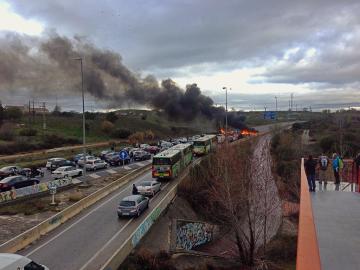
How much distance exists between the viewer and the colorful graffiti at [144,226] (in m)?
19.6

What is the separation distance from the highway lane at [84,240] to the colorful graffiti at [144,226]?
66 centimetres

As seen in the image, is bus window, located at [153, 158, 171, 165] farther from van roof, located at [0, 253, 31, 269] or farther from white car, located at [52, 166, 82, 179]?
van roof, located at [0, 253, 31, 269]

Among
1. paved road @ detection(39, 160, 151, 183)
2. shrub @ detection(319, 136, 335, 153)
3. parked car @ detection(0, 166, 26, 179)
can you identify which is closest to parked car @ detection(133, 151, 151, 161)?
paved road @ detection(39, 160, 151, 183)

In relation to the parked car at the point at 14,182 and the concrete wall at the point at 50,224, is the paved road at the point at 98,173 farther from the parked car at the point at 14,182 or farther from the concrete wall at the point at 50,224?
the concrete wall at the point at 50,224

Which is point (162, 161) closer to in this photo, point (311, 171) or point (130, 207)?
→ point (130, 207)

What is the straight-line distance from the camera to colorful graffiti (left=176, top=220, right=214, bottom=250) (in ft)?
79.8

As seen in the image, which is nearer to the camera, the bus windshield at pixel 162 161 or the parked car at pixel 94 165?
the bus windshield at pixel 162 161

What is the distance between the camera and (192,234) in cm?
2605

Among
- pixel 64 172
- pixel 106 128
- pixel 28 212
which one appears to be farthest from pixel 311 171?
pixel 106 128

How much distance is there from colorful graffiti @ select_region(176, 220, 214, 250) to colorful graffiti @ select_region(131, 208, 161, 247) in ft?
4.81

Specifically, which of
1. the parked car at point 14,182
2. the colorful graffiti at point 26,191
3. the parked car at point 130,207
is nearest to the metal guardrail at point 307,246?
the parked car at point 130,207

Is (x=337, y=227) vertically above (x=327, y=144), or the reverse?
(x=337, y=227)

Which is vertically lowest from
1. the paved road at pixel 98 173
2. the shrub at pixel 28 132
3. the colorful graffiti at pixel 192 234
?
the colorful graffiti at pixel 192 234

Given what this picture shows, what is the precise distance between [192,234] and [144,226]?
17.8 feet
